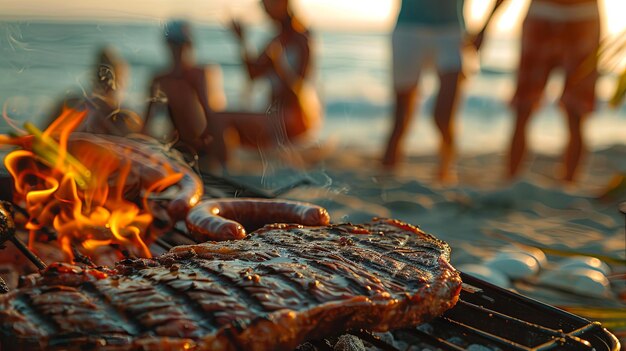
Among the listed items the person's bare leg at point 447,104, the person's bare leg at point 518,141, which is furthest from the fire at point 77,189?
the person's bare leg at point 518,141

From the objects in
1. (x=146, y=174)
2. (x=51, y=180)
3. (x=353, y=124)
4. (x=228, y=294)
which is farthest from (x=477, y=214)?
(x=353, y=124)

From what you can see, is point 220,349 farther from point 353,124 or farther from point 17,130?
point 353,124

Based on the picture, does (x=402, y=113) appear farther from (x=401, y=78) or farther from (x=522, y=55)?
(x=522, y=55)

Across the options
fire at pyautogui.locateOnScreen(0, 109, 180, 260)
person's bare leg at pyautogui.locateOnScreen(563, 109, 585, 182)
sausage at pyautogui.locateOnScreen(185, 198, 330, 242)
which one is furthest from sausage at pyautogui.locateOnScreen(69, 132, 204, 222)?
person's bare leg at pyautogui.locateOnScreen(563, 109, 585, 182)

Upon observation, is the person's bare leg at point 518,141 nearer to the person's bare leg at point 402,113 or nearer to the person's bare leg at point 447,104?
the person's bare leg at point 447,104

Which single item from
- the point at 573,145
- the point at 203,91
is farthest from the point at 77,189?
the point at 573,145

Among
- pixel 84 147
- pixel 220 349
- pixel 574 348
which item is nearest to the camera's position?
pixel 220 349

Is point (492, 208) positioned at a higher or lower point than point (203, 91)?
lower
